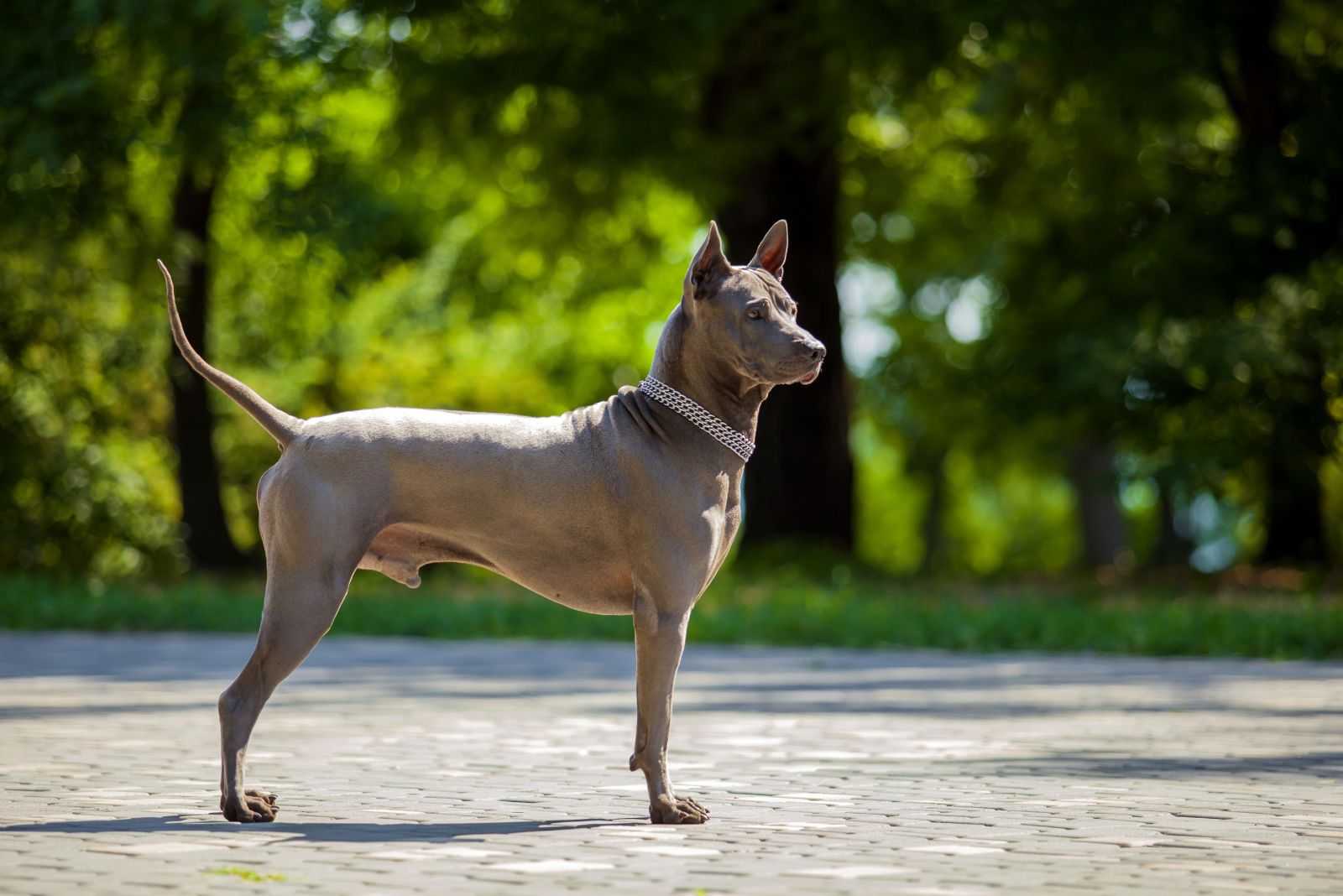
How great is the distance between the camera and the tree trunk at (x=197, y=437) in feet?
72.3

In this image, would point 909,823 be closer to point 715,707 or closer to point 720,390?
point 720,390

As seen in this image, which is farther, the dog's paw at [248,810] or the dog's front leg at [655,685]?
the dog's front leg at [655,685]

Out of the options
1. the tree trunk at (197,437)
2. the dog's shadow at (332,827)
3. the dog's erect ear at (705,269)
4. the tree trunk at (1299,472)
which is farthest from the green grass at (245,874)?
the tree trunk at (197,437)

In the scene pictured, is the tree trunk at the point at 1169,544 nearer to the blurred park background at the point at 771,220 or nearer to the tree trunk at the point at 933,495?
the tree trunk at the point at 933,495

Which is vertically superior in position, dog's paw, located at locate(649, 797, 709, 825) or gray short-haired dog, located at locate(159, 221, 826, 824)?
gray short-haired dog, located at locate(159, 221, 826, 824)

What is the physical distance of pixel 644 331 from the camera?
39094 millimetres

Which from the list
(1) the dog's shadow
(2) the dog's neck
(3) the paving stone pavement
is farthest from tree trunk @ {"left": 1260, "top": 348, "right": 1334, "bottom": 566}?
(1) the dog's shadow

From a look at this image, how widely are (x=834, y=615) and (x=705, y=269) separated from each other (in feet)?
30.3

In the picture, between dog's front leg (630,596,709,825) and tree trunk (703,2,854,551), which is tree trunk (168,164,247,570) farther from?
dog's front leg (630,596,709,825)

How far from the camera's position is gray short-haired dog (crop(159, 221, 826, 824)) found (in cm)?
625

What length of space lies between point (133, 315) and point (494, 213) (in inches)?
455

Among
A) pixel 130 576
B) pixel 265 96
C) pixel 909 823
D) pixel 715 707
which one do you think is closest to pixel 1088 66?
pixel 265 96

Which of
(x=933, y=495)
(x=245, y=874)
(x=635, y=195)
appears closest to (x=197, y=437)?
(x=635, y=195)

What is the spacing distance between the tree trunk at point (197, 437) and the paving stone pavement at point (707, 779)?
882cm
